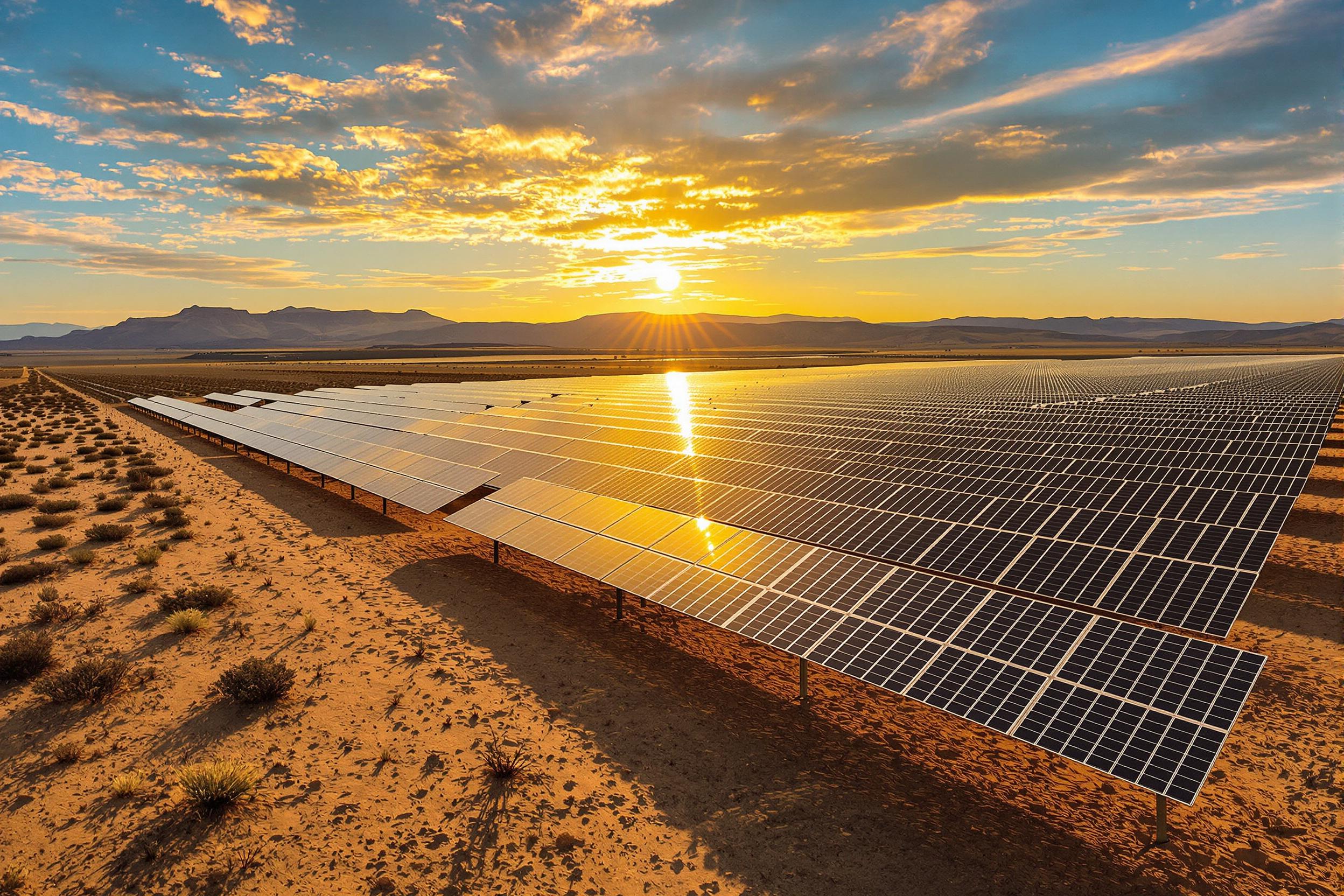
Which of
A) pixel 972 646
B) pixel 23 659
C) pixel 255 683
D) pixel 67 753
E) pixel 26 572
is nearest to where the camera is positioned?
pixel 67 753

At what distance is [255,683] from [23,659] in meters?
5.85

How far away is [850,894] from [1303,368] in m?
91.8

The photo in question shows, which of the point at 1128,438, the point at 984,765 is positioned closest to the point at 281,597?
the point at 984,765

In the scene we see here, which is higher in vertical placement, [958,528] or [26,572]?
[958,528]

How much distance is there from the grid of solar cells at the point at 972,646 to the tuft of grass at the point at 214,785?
8.70 m

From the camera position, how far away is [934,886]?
9.91 m

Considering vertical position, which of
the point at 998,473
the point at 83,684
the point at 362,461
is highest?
the point at 998,473


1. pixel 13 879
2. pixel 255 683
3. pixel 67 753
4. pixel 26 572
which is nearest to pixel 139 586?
pixel 26 572

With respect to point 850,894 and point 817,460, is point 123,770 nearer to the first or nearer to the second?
point 850,894

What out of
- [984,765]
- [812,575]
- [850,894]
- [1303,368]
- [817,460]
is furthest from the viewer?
[1303,368]

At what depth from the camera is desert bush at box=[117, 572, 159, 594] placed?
20.2m

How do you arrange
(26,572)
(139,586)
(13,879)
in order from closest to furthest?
(13,879)
(139,586)
(26,572)

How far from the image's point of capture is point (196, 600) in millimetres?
19016

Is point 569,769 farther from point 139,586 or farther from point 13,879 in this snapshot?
point 139,586
